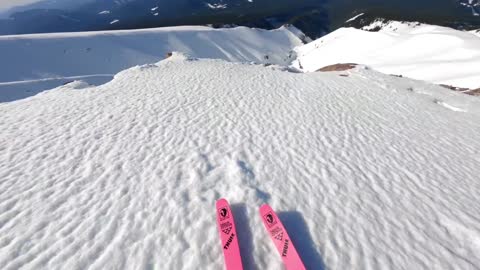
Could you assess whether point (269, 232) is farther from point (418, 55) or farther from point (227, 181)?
point (418, 55)

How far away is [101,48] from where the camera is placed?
242ft

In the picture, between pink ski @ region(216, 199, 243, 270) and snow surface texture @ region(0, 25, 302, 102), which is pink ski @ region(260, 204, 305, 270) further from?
snow surface texture @ region(0, 25, 302, 102)

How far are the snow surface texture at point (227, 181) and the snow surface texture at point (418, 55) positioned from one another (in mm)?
14175

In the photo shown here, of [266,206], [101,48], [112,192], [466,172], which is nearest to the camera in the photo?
[266,206]

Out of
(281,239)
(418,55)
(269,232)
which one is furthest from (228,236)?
(418,55)

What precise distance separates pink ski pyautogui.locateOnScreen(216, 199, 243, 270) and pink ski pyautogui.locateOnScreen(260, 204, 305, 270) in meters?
0.78

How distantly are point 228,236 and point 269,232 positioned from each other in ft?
3.01

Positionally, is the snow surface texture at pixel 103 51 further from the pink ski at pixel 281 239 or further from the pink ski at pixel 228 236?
the pink ski at pixel 281 239

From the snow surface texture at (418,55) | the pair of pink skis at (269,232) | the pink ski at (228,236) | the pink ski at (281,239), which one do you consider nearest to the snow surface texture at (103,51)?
the snow surface texture at (418,55)

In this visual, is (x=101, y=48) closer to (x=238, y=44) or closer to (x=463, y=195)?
(x=238, y=44)

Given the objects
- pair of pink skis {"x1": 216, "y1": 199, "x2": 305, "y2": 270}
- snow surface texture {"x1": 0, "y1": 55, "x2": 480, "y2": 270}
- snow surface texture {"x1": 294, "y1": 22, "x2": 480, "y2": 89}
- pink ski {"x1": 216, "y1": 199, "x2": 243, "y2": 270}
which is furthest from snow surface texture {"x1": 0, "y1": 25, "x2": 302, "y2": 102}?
pair of pink skis {"x1": 216, "y1": 199, "x2": 305, "y2": 270}

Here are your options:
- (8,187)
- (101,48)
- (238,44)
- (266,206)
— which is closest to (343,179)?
(266,206)

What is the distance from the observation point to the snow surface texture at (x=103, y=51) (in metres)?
57.3

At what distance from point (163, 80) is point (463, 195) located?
16.1m
